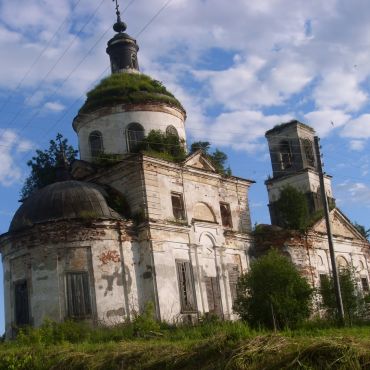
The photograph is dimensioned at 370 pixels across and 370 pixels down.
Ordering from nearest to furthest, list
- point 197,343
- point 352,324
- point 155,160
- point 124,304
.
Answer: point 197,343 → point 352,324 → point 124,304 → point 155,160

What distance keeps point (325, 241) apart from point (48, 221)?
40.6 ft

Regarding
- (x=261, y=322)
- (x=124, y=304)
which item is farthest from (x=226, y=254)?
(x=261, y=322)

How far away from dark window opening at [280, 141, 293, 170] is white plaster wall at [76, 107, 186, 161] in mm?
7127

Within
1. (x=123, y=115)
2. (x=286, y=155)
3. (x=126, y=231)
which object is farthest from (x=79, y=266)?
(x=286, y=155)

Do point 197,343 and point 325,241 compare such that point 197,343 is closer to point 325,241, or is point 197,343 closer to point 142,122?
point 142,122

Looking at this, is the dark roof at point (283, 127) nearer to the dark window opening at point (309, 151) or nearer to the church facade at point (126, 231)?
the dark window opening at point (309, 151)

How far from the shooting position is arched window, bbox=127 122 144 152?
23.1m

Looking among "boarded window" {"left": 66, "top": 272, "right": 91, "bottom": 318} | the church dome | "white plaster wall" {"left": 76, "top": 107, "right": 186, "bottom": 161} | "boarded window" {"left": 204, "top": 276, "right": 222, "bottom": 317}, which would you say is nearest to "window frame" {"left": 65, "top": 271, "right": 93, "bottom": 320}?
"boarded window" {"left": 66, "top": 272, "right": 91, "bottom": 318}

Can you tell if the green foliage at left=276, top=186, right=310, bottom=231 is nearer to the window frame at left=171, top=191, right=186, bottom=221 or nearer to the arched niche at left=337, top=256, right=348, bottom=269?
the arched niche at left=337, top=256, right=348, bottom=269

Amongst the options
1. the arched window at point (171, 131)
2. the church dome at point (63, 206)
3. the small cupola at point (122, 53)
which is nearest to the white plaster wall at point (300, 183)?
the arched window at point (171, 131)

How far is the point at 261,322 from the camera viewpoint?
52.3ft

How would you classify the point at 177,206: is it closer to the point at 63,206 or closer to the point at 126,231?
the point at 126,231

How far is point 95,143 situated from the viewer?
23750 millimetres

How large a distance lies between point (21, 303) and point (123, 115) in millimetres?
8194
